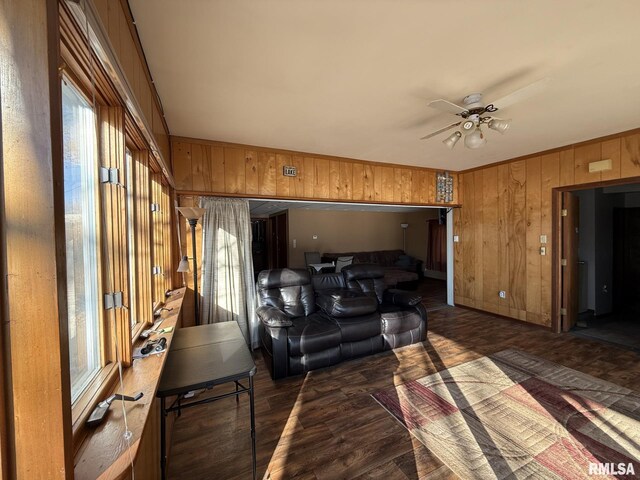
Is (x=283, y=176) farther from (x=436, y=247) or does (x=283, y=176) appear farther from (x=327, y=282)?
(x=436, y=247)

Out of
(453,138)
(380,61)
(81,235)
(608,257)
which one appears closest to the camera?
(81,235)

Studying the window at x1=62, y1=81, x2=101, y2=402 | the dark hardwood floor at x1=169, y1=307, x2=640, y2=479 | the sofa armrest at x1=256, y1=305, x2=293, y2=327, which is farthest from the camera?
the sofa armrest at x1=256, y1=305, x2=293, y2=327

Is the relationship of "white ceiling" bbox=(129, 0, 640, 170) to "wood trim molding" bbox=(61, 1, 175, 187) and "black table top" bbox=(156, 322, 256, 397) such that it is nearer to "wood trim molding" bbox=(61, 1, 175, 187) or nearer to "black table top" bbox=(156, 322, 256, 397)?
"wood trim molding" bbox=(61, 1, 175, 187)

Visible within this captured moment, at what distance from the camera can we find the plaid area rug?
1.67 m

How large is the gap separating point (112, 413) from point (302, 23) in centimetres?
204

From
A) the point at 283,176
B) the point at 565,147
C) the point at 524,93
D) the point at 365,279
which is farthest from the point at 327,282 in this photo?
the point at 565,147

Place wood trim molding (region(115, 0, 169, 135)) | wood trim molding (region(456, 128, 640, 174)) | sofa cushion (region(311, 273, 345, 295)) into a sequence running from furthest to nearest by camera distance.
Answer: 1. sofa cushion (region(311, 273, 345, 295))
2. wood trim molding (region(456, 128, 640, 174))
3. wood trim molding (region(115, 0, 169, 135))

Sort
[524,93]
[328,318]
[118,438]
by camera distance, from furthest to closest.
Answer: [328,318], [524,93], [118,438]

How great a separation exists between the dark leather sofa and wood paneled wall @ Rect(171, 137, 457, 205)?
119 cm

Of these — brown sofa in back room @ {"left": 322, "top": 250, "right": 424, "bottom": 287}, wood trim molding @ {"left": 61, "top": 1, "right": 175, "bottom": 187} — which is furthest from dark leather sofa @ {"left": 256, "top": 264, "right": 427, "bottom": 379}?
brown sofa in back room @ {"left": 322, "top": 250, "right": 424, "bottom": 287}

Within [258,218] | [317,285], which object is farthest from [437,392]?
[258,218]

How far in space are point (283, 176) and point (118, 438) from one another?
10.6 ft

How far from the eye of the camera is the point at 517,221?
4.28m

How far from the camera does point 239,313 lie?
11.3 feet
